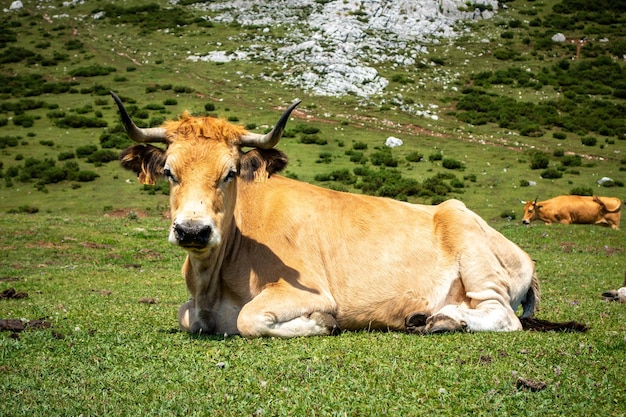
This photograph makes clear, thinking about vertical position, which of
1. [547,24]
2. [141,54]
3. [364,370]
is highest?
[364,370]

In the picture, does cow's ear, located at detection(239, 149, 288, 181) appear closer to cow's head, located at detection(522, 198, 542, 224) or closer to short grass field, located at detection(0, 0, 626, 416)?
short grass field, located at detection(0, 0, 626, 416)

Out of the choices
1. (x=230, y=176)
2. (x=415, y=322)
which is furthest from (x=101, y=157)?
(x=415, y=322)

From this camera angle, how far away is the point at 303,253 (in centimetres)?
886

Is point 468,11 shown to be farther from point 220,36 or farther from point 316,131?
point 316,131

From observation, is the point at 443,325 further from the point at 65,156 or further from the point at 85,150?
the point at 85,150

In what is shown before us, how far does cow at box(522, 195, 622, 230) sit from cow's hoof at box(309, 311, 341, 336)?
2470 centimetres

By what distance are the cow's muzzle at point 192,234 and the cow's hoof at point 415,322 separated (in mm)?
3116

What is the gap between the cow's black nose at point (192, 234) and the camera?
6988 mm

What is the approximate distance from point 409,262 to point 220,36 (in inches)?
3083

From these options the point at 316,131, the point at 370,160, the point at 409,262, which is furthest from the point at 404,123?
the point at 409,262

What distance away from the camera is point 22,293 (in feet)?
41.7

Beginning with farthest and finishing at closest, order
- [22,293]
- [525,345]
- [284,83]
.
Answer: [284,83]
[22,293]
[525,345]

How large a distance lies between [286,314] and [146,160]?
111 inches

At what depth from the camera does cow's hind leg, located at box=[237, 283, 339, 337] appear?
775 centimetres
